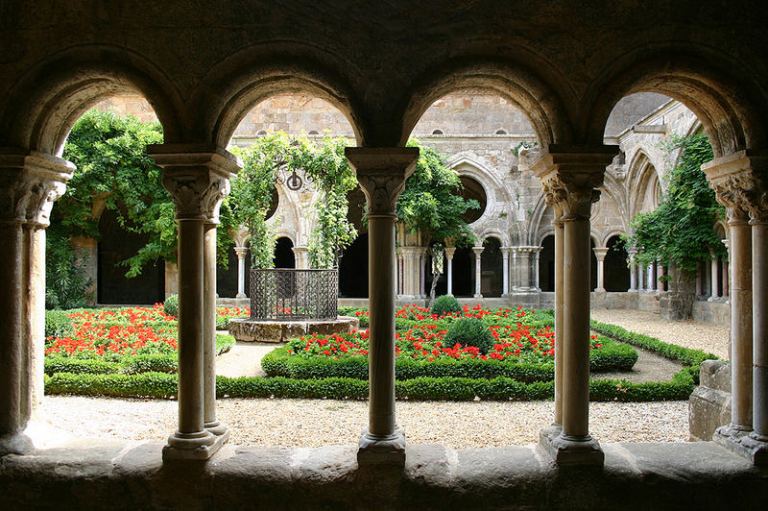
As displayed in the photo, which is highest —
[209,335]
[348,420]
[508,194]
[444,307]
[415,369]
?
[508,194]

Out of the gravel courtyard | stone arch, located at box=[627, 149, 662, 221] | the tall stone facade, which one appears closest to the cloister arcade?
the gravel courtyard

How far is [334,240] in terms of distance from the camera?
1229cm

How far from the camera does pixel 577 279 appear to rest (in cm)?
350

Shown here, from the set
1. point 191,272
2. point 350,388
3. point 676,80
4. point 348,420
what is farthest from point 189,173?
point 350,388

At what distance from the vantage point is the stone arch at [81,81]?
11.4 feet

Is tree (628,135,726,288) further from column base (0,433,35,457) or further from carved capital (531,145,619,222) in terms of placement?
column base (0,433,35,457)

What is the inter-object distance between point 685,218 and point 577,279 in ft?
39.3

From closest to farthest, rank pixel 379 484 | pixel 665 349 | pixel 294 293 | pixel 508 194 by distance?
pixel 379 484 < pixel 665 349 < pixel 294 293 < pixel 508 194

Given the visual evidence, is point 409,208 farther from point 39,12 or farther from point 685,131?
point 39,12

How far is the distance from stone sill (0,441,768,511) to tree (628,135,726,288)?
451 inches

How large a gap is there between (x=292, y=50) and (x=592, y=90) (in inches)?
69.3

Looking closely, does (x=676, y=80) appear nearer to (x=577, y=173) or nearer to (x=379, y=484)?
(x=577, y=173)

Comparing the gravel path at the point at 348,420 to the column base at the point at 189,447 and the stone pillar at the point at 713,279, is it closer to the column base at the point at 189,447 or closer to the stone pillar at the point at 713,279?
the column base at the point at 189,447

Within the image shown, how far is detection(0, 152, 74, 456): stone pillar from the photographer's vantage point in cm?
355
